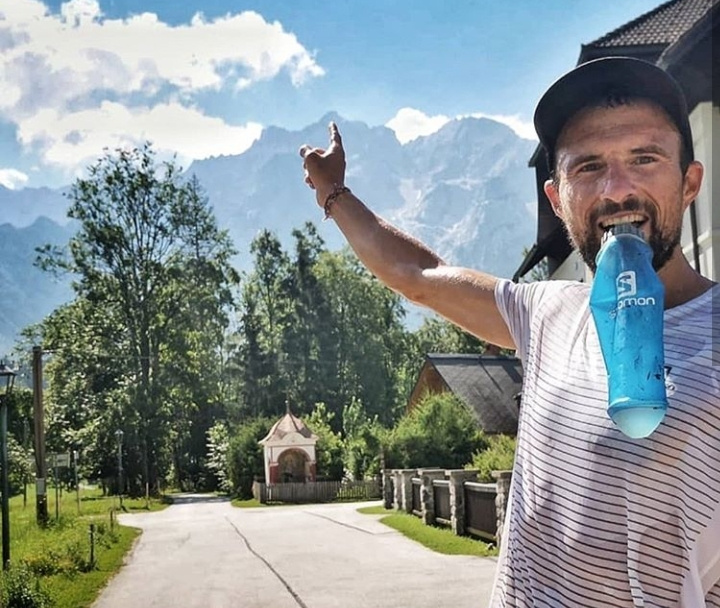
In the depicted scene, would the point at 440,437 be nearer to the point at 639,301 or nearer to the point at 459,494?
the point at 459,494

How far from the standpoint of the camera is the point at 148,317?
49375 mm

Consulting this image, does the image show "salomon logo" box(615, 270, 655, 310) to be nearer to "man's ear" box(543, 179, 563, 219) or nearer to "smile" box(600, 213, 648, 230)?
"smile" box(600, 213, 648, 230)

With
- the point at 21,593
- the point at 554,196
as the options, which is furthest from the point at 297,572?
the point at 554,196

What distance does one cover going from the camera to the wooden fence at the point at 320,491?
40000 millimetres

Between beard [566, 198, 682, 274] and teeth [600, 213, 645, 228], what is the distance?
0.01 m

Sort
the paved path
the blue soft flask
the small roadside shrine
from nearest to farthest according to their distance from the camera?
1. the blue soft flask
2. the paved path
3. the small roadside shrine

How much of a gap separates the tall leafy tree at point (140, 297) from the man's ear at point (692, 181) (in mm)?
46929

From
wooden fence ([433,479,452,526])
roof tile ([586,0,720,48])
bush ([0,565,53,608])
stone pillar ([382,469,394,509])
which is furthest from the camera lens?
stone pillar ([382,469,394,509])

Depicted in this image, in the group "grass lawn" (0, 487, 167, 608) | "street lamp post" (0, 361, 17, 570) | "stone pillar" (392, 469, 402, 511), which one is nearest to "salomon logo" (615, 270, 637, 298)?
"grass lawn" (0, 487, 167, 608)

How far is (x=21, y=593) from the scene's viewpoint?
1062 cm

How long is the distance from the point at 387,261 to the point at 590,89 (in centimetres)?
66

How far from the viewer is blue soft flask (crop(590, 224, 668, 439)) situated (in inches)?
46.6

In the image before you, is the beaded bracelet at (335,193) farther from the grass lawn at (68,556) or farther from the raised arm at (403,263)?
the grass lawn at (68,556)

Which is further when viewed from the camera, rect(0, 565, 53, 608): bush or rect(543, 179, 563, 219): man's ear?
rect(0, 565, 53, 608): bush
